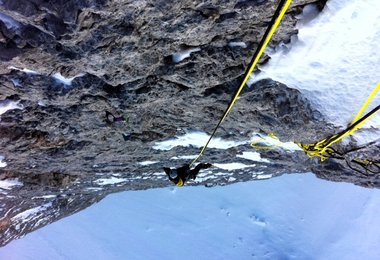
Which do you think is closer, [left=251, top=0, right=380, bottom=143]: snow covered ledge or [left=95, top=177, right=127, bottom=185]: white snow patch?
[left=251, top=0, right=380, bottom=143]: snow covered ledge

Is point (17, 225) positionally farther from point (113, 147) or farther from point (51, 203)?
point (113, 147)

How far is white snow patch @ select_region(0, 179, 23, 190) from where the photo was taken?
3.60 m

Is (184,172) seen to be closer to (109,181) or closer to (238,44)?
(109,181)

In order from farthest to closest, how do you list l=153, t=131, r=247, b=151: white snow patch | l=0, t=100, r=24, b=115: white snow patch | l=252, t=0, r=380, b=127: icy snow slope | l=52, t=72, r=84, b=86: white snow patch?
l=153, t=131, r=247, b=151: white snow patch
l=0, t=100, r=24, b=115: white snow patch
l=52, t=72, r=84, b=86: white snow patch
l=252, t=0, r=380, b=127: icy snow slope

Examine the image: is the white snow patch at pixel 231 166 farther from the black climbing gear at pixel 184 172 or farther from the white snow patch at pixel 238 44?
the white snow patch at pixel 238 44

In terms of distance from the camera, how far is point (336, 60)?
6.11 feet

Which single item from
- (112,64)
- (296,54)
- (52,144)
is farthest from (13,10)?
(52,144)

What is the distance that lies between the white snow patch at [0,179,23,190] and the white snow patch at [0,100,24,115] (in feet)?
5.50

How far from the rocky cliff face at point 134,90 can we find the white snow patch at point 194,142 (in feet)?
0.07

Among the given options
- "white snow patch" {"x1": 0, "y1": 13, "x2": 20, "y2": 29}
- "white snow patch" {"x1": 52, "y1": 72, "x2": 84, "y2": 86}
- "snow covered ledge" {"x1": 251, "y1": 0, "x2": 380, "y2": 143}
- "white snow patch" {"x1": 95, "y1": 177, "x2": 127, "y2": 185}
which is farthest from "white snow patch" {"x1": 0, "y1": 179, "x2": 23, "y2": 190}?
"snow covered ledge" {"x1": 251, "y1": 0, "x2": 380, "y2": 143}

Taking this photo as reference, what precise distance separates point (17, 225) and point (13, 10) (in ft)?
16.6

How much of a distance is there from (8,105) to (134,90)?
0.84m

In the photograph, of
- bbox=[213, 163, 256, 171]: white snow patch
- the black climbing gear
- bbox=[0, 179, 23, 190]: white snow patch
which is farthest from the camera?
bbox=[213, 163, 256, 171]: white snow patch

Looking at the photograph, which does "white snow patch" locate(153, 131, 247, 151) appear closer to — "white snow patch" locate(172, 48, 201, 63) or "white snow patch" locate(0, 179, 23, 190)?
"white snow patch" locate(172, 48, 201, 63)
